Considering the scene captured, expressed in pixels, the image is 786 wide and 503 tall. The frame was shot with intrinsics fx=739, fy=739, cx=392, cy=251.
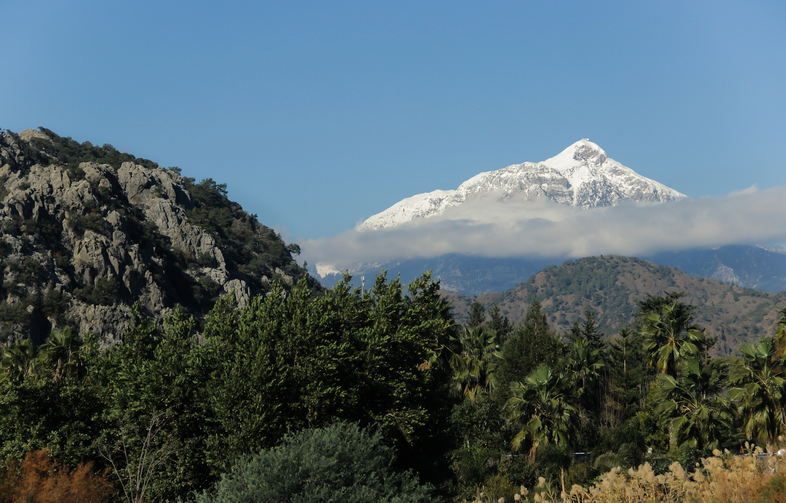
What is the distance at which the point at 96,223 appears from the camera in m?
132

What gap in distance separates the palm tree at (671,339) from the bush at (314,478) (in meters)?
32.8

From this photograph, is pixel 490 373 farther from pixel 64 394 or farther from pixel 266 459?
pixel 266 459

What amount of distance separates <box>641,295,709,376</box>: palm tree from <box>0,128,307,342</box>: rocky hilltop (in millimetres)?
84749

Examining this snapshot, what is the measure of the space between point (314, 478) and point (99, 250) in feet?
383

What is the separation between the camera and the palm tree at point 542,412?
44.5 metres

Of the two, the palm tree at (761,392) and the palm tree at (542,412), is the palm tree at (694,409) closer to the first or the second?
the palm tree at (761,392)

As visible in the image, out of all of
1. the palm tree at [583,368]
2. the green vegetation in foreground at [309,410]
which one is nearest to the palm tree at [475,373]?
the palm tree at [583,368]

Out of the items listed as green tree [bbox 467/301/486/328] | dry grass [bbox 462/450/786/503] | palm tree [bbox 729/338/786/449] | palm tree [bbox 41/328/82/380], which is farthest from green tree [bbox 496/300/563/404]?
dry grass [bbox 462/450/786/503]

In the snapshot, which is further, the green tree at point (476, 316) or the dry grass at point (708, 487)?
the green tree at point (476, 316)

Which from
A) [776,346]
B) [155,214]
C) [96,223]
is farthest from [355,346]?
[155,214]

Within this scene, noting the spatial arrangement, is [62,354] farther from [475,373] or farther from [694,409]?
[694,409]

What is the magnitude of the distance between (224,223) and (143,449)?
169020 millimetres

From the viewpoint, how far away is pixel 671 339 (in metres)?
50.7

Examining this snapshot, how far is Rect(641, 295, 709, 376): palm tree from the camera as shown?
164 feet
